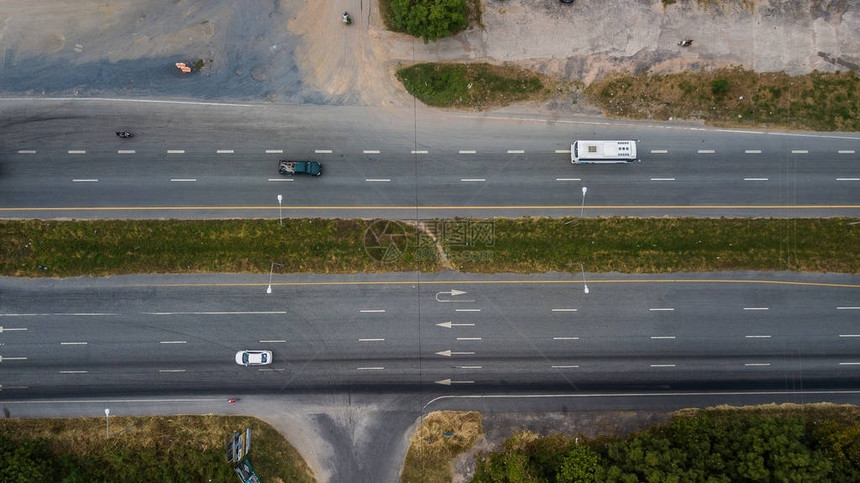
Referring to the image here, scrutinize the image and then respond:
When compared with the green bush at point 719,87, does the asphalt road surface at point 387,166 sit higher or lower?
lower

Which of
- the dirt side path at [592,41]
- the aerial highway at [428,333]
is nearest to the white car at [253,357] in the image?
the aerial highway at [428,333]

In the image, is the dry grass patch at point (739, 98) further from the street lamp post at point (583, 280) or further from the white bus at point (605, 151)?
the street lamp post at point (583, 280)

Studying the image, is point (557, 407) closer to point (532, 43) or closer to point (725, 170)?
point (725, 170)

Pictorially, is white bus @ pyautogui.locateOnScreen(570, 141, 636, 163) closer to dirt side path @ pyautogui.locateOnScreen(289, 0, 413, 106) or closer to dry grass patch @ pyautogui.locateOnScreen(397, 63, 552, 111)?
dry grass patch @ pyautogui.locateOnScreen(397, 63, 552, 111)

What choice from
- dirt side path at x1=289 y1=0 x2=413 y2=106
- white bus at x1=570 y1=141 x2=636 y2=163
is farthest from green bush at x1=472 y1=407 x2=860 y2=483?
dirt side path at x1=289 y1=0 x2=413 y2=106

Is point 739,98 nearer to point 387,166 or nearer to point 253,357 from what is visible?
point 387,166

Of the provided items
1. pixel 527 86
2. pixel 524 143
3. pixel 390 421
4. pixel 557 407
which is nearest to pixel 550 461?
pixel 557 407

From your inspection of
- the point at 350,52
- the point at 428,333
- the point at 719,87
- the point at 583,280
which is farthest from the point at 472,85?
the point at 428,333
